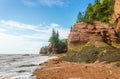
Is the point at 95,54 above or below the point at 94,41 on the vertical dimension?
below

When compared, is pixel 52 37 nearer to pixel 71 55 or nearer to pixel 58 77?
pixel 71 55

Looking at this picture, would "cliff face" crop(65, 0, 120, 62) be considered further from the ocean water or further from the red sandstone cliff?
the ocean water

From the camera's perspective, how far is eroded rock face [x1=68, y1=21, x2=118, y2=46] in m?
33.2

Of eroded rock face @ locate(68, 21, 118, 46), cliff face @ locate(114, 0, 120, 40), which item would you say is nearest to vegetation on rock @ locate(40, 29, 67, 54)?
eroded rock face @ locate(68, 21, 118, 46)

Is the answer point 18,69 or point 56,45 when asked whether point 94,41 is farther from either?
point 56,45

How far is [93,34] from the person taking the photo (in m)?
34.3

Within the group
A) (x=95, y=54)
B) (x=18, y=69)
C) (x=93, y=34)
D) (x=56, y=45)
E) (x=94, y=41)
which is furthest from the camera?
(x=56, y=45)

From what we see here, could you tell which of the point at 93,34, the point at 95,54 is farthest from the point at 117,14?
the point at 95,54

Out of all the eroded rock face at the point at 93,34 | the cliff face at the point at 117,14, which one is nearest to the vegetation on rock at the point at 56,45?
the eroded rock face at the point at 93,34

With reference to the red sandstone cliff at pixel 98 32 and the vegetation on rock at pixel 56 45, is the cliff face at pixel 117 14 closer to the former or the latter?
the red sandstone cliff at pixel 98 32

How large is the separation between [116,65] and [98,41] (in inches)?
418

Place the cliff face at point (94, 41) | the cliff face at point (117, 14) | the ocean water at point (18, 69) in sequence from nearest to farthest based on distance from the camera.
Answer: the ocean water at point (18, 69)
the cliff face at point (94, 41)
the cliff face at point (117, 14)

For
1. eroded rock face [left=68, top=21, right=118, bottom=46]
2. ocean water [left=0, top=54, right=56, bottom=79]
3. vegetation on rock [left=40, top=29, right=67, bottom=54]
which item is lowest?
ocean water [left=0, top=54, right=56, bottom=79]

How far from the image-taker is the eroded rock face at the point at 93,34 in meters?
33.2
